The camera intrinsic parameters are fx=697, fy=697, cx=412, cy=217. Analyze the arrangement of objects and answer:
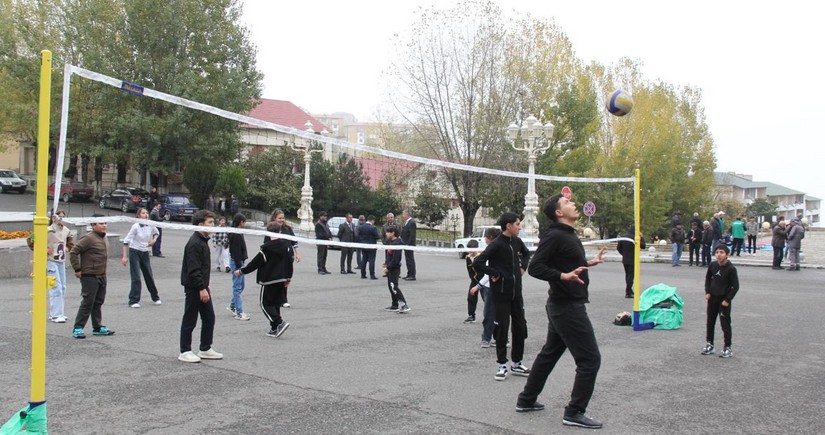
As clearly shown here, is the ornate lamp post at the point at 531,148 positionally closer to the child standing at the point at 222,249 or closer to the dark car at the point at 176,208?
the child standing at the point at 222,249

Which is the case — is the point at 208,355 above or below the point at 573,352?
below

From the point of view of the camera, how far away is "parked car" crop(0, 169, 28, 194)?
163 feet

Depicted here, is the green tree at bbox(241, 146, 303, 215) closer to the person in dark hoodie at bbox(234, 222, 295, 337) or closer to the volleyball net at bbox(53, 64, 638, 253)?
the volleyball net at bbox(53, 64, 638, 253)

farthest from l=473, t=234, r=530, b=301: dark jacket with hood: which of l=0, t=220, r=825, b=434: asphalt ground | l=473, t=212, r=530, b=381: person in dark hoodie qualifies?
l=0, t=220, r=825, b=434: asphalt ground

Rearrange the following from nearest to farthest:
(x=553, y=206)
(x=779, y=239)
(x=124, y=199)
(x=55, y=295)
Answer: (x=553, y=206), (x=55, y=295), (x=779, y=239), (x=124, y=199)

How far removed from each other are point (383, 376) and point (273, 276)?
2.99 meters

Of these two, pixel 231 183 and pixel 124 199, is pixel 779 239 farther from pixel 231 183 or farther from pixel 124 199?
pixel 124 199

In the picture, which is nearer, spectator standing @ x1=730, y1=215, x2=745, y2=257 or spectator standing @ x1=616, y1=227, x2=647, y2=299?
spectator standing @ x1=616, y1=227, x2=647, y2=299

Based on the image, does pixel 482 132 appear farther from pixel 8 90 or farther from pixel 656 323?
pixel 8 90

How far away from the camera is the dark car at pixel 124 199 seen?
1572 inches

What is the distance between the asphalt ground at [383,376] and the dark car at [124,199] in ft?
90.6

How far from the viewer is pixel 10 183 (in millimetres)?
49906

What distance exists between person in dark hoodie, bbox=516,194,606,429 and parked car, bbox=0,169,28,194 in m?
52.5

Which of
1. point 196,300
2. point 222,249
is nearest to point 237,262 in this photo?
point 196,300
